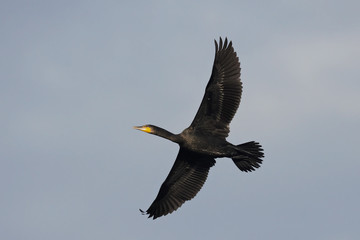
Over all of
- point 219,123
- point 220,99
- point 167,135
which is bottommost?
point 167,135

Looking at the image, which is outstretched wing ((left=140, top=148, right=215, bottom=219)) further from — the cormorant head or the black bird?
the cormorant head

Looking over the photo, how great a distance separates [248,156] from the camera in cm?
1823

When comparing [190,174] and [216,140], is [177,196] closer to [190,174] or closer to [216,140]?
[190,174]

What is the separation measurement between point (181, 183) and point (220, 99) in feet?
8.62

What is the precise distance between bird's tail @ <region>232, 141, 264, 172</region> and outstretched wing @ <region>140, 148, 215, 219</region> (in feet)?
3.12

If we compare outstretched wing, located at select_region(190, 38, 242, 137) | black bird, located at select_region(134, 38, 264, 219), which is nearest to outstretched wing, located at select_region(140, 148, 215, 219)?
black bird, located at select_region(134, 38, 264, 219)

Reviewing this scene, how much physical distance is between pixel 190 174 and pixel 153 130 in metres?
1.81

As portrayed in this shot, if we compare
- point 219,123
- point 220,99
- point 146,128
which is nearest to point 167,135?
point 146,128

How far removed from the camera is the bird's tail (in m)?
18.1

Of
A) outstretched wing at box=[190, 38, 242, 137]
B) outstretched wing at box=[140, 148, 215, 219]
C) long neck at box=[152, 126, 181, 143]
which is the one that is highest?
outstretched wing at box=[190, 38, 242, 137]

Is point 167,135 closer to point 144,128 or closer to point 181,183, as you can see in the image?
point 144,128

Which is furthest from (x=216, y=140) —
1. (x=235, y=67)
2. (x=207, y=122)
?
(x=235, y=67)

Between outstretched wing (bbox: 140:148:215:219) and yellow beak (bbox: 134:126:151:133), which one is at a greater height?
yellow beak (bbox: 134:126:151:133)

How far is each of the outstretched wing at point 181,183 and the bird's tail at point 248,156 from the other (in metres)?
0.95
